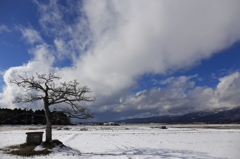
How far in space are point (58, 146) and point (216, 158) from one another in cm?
1523

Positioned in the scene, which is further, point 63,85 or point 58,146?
point 63,85

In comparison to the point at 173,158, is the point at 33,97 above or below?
above

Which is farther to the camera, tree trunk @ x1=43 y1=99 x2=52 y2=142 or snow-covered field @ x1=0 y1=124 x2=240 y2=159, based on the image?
tree trunk @ x1=43 y1=99 x2=52 y2=142

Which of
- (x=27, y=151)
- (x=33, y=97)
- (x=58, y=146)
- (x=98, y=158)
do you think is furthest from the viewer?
(x=33, y=97)

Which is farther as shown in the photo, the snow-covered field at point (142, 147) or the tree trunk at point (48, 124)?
the tree trunk at point (48, 124)

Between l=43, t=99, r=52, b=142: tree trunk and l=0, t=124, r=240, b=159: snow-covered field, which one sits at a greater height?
l=43, t=99, r=52, b=142: tree trunk

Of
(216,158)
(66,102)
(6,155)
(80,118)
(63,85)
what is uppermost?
(63,85)

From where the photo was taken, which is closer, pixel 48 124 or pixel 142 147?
pixel 48 124

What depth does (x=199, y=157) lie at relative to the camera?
52.2 feet

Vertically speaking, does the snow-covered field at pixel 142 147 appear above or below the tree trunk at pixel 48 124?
below

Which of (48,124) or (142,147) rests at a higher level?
(48,124)

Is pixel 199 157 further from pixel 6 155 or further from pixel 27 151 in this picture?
pixel 6 155

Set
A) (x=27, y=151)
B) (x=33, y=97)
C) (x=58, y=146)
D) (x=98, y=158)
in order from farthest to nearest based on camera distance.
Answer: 1. (x=33, y=97)
2. (x=58, y=146)
3. (x=27, y=151)
4. (x=98, y=158)

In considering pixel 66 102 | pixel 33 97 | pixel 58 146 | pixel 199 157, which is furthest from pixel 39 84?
pixel 199 157
